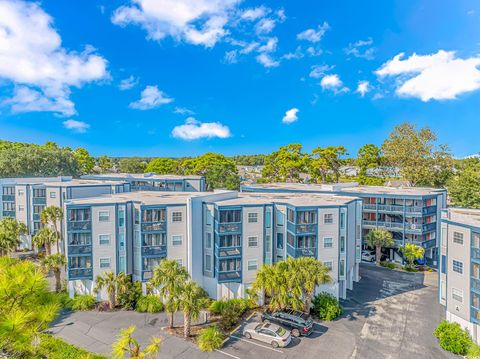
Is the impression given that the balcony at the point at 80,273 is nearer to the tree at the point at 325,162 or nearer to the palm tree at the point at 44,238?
the palm tree at the point at 44,238

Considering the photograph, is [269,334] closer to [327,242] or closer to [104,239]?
[327,242]

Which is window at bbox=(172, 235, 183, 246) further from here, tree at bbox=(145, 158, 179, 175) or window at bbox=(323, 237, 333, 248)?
tree at bbox=(145, 158, 179, 175)

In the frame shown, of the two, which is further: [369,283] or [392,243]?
[392,243]

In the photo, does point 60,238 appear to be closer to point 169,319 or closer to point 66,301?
point 66,301

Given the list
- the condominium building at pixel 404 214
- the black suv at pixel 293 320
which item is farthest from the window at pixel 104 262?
the condominium building at pixel 404 214

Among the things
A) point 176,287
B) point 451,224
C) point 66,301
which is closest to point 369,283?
A: point 451,224

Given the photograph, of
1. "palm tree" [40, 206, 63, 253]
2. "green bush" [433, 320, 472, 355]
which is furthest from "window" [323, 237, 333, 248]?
"palm tree" [40, 206, 63, 253]

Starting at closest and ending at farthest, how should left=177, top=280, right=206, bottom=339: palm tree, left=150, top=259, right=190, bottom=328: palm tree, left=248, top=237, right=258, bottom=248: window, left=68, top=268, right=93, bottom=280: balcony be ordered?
left=177, top=280, right=206, bottom=339: palm tree < left=150, top=259, right=190, bottom=328: palm tree < left=68, top=268, right=93, bottom=280: balcony < left=248, top=237, right=258, bottom=248: window

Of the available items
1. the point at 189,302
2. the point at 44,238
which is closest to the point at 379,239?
the point at 189,302
